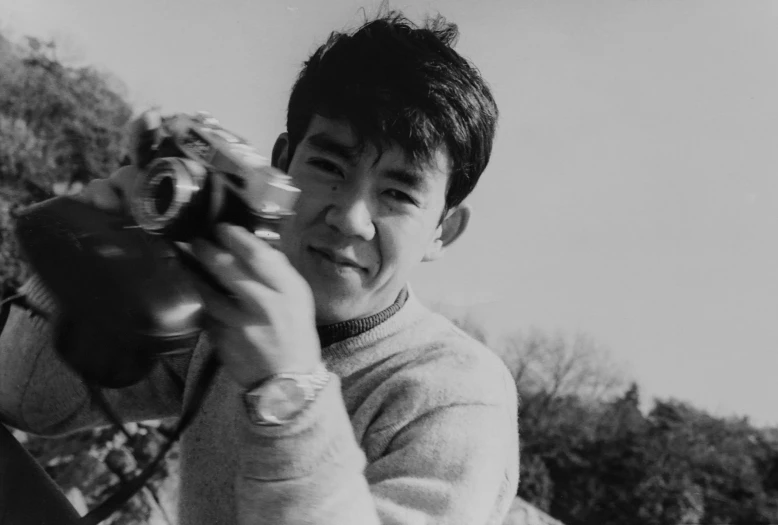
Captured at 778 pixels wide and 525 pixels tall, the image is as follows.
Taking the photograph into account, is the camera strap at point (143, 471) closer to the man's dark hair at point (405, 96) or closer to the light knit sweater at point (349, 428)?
the light knit sweater at point (349, 428)

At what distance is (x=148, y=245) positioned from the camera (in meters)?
0.53

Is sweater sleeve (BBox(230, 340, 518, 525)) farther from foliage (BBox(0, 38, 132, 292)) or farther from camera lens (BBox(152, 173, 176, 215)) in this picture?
foliage (BBox(0, 38, 132, 292))

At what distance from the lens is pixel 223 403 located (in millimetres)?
808

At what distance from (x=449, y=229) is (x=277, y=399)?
47cm

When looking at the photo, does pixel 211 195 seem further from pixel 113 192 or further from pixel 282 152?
pixel 282 152

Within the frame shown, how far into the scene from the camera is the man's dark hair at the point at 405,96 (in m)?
0.77

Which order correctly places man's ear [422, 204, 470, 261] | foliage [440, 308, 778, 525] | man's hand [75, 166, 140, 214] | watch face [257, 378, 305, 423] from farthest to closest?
foliage [440, 308, 778, 525], man's ear [422, 204, 470, 261], man's hand [75, 166, 140, 214], watch face [257, 378, 305, 423]

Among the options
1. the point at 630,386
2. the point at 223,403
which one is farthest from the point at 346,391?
the point at 630,386

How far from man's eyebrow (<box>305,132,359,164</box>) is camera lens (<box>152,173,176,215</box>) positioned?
26 centimetres

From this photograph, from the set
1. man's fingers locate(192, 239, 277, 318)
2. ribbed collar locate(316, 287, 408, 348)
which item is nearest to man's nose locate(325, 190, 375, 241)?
ribbed collar locate(316, 287, 408, 348)

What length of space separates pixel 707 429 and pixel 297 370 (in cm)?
259

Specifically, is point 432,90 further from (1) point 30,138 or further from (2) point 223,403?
(1) point 30,138

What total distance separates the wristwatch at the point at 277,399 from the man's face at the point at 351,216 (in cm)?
25

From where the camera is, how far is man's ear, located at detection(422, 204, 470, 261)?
0.89 meters
